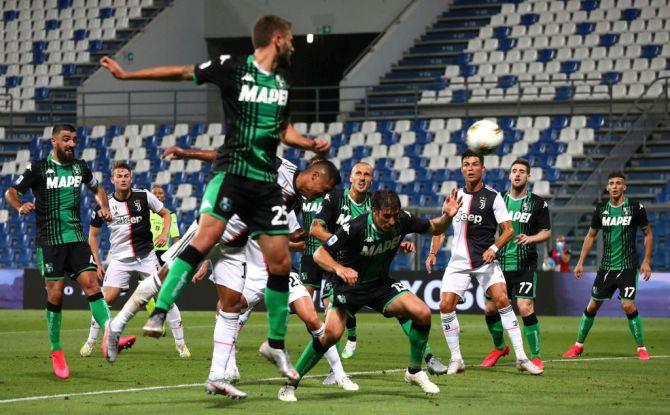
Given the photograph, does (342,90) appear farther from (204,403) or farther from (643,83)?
(204,403)

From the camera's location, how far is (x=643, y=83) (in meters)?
30.9

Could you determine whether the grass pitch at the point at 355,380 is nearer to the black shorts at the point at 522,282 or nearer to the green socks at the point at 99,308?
the green socks at the point at 99,308

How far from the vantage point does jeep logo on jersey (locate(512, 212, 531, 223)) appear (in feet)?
45.8

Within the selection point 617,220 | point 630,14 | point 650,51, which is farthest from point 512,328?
point 630,14

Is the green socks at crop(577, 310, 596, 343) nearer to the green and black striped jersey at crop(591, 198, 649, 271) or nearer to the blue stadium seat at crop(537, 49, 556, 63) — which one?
the green and black striped jersey at crop(591, 198, 649, 271)

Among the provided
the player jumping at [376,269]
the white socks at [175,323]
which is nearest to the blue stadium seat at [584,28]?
the white socks at [175,323]

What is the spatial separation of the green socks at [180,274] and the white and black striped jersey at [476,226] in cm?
467

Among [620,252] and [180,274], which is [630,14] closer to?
[620,252]

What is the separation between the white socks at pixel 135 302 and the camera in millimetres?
→ 9057

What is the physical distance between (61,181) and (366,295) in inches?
150

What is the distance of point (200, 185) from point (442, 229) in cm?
2249

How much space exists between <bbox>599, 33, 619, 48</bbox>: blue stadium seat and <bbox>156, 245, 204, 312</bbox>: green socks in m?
25.8

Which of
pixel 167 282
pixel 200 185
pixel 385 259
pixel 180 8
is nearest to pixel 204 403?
pixel 167 282

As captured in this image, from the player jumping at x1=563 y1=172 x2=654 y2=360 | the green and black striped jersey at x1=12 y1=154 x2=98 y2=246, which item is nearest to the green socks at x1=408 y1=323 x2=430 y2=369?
the green and black striped jersey at x1=12 y1=154 x2=98 y2=246
